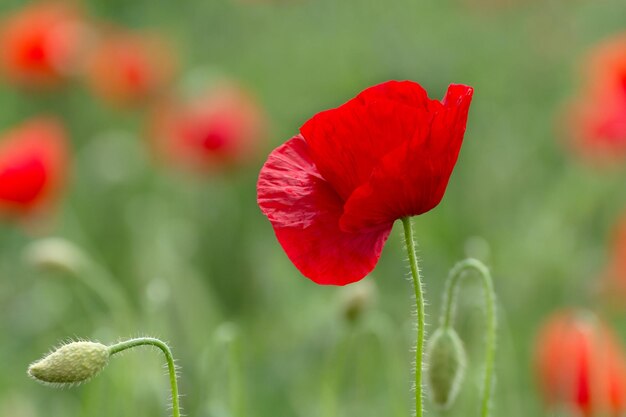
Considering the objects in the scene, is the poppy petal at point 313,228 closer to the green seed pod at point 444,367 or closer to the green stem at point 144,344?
the green stem at point 144,344

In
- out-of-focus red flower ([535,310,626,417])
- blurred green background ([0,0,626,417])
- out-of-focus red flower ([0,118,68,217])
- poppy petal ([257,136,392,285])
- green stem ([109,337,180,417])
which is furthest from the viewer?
out-of-focus red flower ([0,118,68,217])

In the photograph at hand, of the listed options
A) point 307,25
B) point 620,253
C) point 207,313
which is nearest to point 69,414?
point 207,313

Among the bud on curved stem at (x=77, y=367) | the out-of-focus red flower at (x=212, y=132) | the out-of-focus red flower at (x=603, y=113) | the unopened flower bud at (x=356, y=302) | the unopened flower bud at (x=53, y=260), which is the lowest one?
the bud on curved stem at (x=77, y=367)

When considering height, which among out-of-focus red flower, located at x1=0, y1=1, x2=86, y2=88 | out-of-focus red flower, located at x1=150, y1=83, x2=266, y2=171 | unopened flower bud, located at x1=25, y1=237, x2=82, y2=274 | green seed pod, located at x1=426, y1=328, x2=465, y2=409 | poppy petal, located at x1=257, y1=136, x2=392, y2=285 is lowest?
green seed pod, located at x1=426, y1=328, x2=465, y2=409

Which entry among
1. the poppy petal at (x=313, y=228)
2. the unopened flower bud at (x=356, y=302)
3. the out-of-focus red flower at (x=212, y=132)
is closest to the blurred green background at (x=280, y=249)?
the unopened flower bud at (x=356, y=302)

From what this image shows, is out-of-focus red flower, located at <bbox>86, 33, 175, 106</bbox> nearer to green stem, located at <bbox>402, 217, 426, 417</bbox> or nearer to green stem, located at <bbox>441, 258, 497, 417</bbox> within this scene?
green stem, located at <bbox>441, 258, 497, 417</bbox>

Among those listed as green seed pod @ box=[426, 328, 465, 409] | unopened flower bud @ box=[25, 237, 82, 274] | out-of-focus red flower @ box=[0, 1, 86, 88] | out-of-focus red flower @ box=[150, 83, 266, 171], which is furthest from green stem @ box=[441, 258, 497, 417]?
out-of-focus red flower @ box=[0, 1, 86, 88]

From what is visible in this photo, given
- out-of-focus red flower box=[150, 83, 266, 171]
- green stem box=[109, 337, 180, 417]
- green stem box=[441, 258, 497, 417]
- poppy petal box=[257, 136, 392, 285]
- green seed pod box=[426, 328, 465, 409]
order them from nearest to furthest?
green stem box=[109, 337, 180, 417] → poppy petal box=[257, 136, 392, 285] → green stem box=[441, 258, 497, 417] → green seed pod box=[426, 328, 465, 409] → out-of-focus red flower box=[150, 83, 266, 171]
